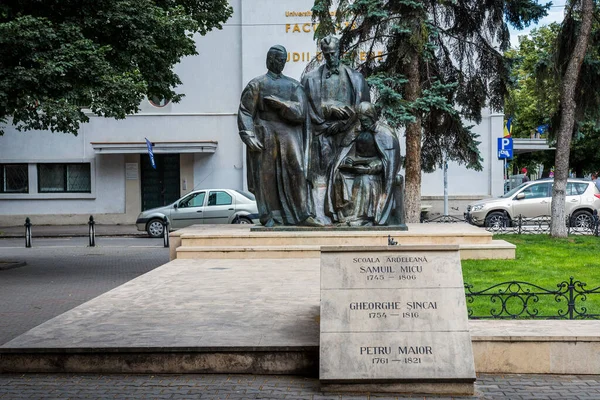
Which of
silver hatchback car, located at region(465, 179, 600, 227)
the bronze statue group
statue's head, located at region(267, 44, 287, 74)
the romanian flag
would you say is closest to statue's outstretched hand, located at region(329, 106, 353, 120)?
the bronze statue group

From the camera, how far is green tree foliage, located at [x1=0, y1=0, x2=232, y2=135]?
14.3 m

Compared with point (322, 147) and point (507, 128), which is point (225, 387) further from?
point (507, 128)

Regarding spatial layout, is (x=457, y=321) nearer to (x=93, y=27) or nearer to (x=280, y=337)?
(x=280, y=337)

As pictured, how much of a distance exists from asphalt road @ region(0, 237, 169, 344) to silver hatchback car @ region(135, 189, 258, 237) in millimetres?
811

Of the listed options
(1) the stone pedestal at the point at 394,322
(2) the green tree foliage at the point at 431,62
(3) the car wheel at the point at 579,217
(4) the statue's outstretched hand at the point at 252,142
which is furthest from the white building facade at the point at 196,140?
(1) the stone pedestal at the point at 394,322

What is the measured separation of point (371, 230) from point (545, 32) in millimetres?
35536

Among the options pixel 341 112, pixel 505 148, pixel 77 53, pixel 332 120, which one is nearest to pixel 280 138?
pixel 332 120

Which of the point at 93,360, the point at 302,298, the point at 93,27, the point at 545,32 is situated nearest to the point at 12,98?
the point at 93,27

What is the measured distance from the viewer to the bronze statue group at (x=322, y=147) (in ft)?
48.8

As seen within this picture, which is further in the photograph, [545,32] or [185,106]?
[545,32]

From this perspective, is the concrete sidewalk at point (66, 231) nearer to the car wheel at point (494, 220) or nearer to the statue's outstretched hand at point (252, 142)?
the car wheel at point (494, 220)

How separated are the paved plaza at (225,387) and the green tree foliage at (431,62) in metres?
13.7

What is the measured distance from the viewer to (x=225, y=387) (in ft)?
22.6

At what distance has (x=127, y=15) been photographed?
1584 cm
